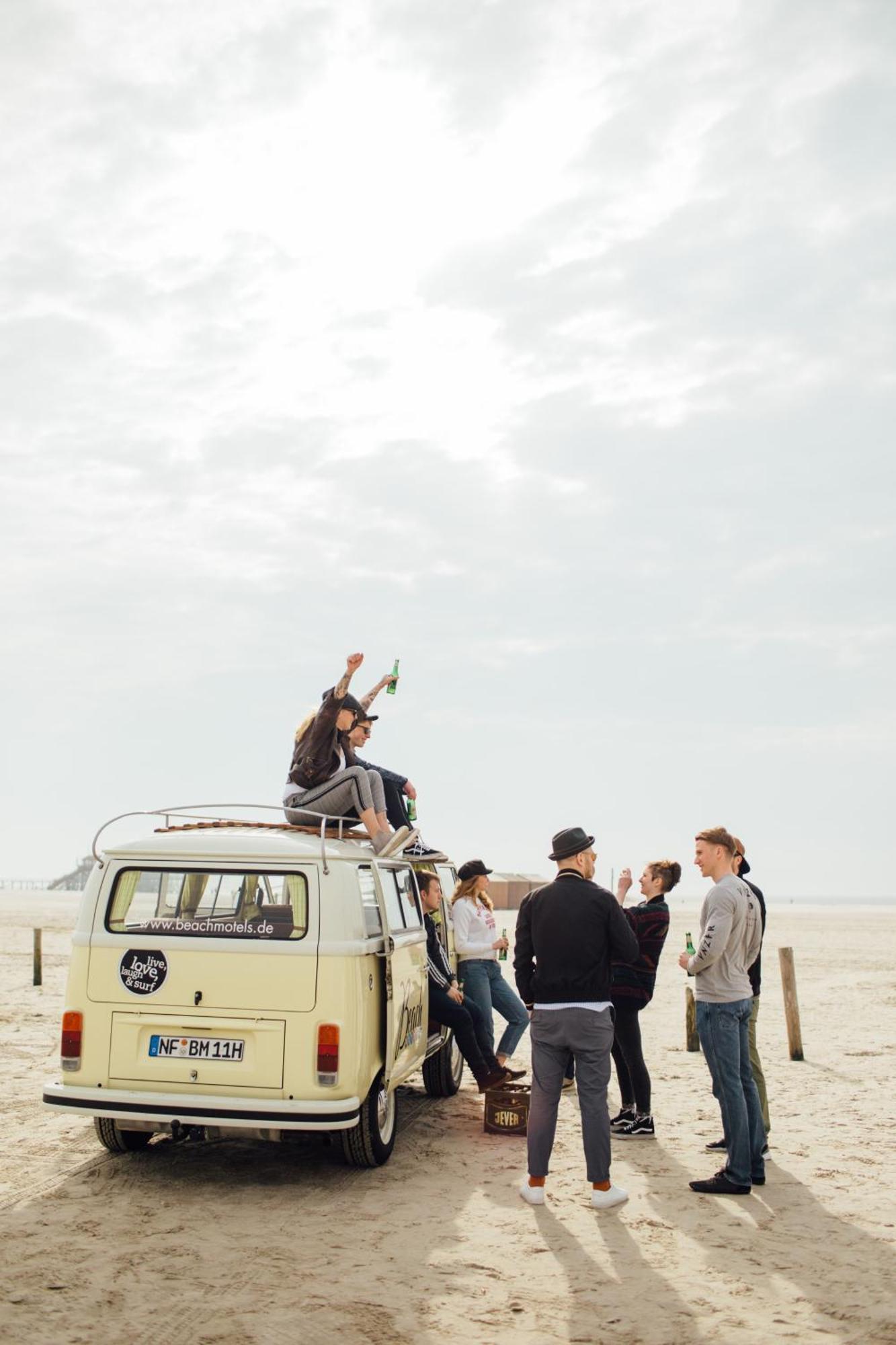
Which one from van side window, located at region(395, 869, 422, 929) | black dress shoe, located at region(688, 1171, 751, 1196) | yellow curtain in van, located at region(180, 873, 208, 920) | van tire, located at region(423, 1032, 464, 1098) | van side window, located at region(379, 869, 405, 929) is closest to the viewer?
black dress shoe, located at region(688, 1171, 751, 1196)

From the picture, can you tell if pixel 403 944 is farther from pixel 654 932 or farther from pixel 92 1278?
pixel 92 1278

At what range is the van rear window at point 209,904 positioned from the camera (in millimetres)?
7539

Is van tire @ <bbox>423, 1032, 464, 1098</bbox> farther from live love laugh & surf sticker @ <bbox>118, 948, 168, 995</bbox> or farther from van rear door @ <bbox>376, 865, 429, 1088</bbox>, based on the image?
live love laugh & surf sticker @ <bbox>118, 948, 168, 995</bbox>

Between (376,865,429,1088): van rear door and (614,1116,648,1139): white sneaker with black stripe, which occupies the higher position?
(376,865,429,1088): van rear door

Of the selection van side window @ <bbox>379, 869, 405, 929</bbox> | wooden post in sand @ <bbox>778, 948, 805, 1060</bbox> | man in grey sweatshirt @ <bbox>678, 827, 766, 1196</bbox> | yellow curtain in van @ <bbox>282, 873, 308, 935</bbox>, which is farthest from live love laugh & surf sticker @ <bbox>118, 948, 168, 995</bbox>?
wooden post in sand @ <bbox>778, 948, 805, 1060</bbox>

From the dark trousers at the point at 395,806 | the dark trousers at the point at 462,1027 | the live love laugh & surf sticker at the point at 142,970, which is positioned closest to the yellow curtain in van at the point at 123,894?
the live love laugh & surf sticker at the point at 142,970

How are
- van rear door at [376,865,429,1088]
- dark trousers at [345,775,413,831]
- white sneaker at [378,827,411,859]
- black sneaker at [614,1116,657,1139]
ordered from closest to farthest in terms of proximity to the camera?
van rear door at [376,865,429,1088]
white sneaker at [378,827,411,859]
black sneaker at [614,1116,657,1139]
dark trousers at [345,775,413,831]

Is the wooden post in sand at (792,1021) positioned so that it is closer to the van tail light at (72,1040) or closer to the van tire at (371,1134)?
A: the van tire at (371,1134)

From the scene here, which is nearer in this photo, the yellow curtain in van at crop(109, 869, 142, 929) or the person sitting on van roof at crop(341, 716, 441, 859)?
the yellow curtain in van at crop(109, 869, 142, 929)

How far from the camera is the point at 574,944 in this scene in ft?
23.7

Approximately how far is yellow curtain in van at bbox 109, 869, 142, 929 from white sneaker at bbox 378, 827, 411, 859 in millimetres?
1781

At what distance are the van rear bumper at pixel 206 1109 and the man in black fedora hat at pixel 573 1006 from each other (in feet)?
3.88

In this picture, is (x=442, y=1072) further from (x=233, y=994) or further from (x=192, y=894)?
(x=233, y=994)

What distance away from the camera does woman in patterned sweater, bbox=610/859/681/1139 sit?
9234mm
